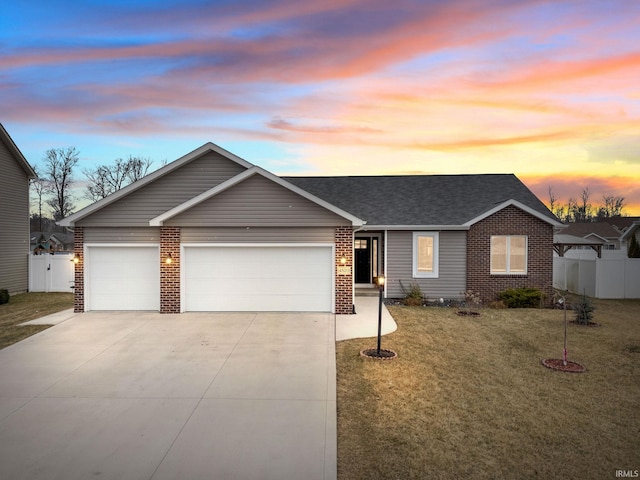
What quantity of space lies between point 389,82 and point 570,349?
35.1 feet

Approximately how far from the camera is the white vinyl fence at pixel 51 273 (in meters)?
20.4

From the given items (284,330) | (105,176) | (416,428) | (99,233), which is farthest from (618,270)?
(105,176)

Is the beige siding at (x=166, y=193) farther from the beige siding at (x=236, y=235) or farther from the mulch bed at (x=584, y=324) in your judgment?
the mulch bed at (x=584, y=324)

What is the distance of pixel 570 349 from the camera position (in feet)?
32.1

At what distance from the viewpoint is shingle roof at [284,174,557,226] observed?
1745 centimetres

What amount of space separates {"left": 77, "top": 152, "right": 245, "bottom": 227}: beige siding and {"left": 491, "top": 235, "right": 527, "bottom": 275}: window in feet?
35.2

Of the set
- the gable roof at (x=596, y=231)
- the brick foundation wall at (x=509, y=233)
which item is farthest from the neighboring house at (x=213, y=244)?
the gable roof at (x=596, y=231)

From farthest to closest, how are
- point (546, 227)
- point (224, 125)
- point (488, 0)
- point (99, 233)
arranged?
point (224, 125) → point (546, 227) → point (99, 233) → point (488, 0)

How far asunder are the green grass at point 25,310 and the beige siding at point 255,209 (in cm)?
503

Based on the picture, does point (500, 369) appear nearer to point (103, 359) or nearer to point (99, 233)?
point (103, 359)

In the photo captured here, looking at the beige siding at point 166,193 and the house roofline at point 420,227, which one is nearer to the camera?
the beige siding at point 166,193

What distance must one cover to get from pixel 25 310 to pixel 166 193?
706 cm

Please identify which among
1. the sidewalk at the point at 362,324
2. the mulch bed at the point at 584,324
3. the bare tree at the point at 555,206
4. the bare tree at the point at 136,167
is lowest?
the mulch bed at the point at 584,324

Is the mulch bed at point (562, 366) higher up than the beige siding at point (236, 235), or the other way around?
the beige siding at point (236, 235)
